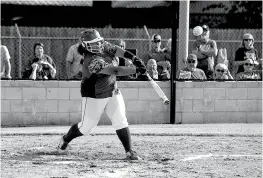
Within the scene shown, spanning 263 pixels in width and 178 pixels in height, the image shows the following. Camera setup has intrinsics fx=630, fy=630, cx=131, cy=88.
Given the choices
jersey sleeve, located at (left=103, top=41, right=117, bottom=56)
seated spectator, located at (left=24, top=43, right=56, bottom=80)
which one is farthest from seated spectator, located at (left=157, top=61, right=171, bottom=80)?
jersey sleeve, located at (left=103, top=41, right=117, bottom=56)

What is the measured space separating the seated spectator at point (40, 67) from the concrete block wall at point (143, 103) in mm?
291

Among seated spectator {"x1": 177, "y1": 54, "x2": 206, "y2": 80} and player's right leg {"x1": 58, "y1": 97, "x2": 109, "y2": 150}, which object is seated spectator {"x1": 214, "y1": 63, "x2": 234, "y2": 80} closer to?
seated spectator {"x1": 177, "y1": 54, "x2": 206, "y2": 80}

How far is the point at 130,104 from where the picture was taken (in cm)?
1219

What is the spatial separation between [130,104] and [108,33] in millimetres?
6052

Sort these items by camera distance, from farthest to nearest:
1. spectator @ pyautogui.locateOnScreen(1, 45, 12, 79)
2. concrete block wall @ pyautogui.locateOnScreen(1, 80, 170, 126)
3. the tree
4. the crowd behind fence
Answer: the tree
the crowd behind fence
spectator @ pyautogui.locateOnScreen(1, 45, 12, 79)
concrete block wall @ pyautogui.locateOnScreen(1, 80, 170, 126)

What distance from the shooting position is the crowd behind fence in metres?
14.6

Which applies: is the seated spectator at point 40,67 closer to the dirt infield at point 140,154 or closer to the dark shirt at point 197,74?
the dirt infield at point 140,154

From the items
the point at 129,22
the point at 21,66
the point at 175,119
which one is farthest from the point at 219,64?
the point at 129,22

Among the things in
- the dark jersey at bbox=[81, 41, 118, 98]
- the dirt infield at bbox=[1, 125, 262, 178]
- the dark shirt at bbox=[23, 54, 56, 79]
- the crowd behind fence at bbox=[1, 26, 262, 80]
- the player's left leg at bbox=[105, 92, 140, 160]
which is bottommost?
the dirt infield at bbox=[1, 125, 262, 178]

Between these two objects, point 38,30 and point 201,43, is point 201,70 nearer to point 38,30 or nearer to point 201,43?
point 201,43

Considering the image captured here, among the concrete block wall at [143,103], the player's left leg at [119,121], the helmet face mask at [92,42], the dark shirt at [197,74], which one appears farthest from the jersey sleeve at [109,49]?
the dark shirt at [197,74]

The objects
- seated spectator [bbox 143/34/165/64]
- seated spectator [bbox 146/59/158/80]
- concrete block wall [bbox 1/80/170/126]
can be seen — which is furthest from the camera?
seated spectator [bbox 143/34/165/64]

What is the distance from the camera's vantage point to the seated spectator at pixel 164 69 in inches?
492

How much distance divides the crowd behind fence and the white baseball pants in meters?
4.20
